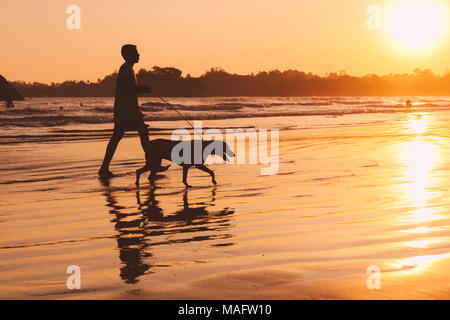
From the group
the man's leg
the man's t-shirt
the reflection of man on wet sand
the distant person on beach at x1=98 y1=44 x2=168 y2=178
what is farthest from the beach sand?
the man's t-shirt

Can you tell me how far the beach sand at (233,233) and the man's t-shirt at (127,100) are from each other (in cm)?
110

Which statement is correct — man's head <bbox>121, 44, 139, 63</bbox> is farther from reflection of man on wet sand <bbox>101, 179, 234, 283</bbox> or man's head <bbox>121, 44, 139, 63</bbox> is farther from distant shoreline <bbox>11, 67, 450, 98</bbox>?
distant shoreline <bbox>11, 67, 450, 98</bbox>

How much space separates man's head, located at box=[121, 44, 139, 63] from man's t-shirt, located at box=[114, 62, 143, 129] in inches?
5.5

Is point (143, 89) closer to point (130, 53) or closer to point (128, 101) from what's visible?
point (128, 101)

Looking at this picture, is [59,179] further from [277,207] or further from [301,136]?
[301,136]

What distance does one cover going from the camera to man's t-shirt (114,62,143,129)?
11455 mm

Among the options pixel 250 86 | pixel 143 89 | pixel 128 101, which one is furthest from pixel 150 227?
pixel 250 86

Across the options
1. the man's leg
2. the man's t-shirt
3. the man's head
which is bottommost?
the man's leg

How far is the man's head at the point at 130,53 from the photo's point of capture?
11289 mm

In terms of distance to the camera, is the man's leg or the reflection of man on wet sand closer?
the reflection of man on wet sand

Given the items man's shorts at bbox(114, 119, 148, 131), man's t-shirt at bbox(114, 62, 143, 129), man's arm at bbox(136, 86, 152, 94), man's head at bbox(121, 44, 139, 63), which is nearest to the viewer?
man's arm at bbox(136, 86, 152, 94)

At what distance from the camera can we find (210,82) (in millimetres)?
117125

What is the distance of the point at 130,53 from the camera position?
37.2ft

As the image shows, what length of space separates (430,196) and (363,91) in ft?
466
